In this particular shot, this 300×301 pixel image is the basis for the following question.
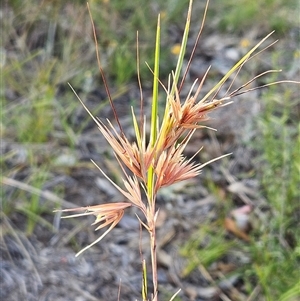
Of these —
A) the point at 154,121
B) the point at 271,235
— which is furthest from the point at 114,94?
the point at 154,121

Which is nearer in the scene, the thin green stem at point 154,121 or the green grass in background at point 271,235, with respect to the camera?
the thin green stem at point 154,121

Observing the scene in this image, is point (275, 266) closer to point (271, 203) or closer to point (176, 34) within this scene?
point (271, 203)

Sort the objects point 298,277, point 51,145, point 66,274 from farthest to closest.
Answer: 1. point 51,145
2. point 66,274
3. point 298,277

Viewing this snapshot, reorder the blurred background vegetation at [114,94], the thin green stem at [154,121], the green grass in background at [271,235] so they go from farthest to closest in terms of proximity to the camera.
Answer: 1. the blurred background vegetation at [114,94]
2. the green grass in background at [271,235]
3. the thin green stem at [154,121]

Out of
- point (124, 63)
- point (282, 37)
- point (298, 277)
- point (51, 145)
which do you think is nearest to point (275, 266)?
point (298, 277)

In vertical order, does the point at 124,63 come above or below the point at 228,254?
above

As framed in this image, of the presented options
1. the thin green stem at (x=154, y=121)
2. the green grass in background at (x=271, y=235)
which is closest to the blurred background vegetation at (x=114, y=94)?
the green grass in background at (x=271, y=235)

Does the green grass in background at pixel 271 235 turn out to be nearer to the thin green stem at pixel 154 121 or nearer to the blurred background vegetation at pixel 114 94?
the blurred background vegetation at pixel 114 94

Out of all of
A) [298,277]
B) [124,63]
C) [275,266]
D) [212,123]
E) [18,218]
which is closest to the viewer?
[298,277]
